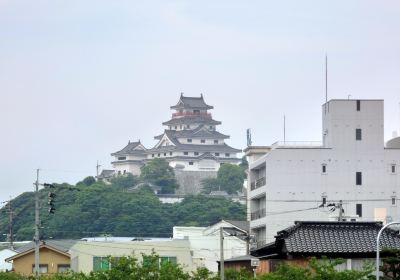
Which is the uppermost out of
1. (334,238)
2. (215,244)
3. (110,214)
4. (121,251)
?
(110,214)

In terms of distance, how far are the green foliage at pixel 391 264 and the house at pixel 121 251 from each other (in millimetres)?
41100

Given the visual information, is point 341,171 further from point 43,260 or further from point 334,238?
point 334,238

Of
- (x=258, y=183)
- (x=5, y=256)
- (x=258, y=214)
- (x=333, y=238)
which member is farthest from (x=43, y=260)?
(x=333, y=238)

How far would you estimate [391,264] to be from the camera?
50.1 m

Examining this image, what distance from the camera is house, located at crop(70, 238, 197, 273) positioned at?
92.2m

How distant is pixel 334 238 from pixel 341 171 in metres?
41.8

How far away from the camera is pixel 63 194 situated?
548ft

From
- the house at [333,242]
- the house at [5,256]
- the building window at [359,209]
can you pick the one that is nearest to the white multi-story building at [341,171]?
the building window at [359,209]

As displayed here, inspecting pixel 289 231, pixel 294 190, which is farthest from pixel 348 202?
pixel 289 231

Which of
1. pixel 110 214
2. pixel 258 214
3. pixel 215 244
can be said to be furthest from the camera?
pixel 110 214

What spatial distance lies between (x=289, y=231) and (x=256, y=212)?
4669 centimetres

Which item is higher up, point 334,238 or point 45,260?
point 45,260

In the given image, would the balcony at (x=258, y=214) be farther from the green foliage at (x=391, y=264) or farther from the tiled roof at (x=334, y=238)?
the green foliage at (x=391, y=264)

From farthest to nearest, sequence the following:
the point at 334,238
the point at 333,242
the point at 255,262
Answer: the point at 255,262, the point at 334,238, the point at 333,242
